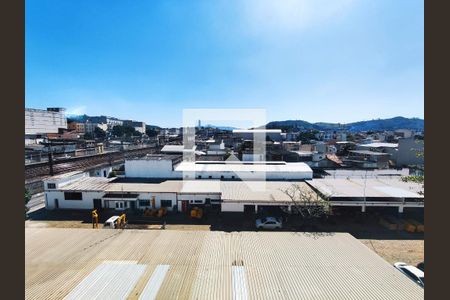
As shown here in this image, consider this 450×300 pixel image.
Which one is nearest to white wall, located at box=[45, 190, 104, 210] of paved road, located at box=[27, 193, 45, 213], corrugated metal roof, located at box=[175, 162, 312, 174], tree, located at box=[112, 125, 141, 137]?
paved road, located at box=[27, 193, 45, 213]

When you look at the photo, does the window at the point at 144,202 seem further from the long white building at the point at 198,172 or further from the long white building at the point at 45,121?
the long white building at the point at 45,121

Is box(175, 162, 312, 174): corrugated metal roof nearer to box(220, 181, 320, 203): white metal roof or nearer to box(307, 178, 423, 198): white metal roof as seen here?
box(220, 181, 320, 203): white metal roof

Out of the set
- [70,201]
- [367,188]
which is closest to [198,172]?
[70,201]

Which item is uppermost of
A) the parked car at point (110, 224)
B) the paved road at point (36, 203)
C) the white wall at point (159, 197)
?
the white wall at point (159, 197)

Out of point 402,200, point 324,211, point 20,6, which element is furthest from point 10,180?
point 402,200

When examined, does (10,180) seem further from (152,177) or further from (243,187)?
(152,177)

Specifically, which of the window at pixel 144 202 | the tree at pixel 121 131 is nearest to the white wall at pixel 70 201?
the window at pixel 144 202

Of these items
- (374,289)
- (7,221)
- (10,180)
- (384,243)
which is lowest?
(384,243)
